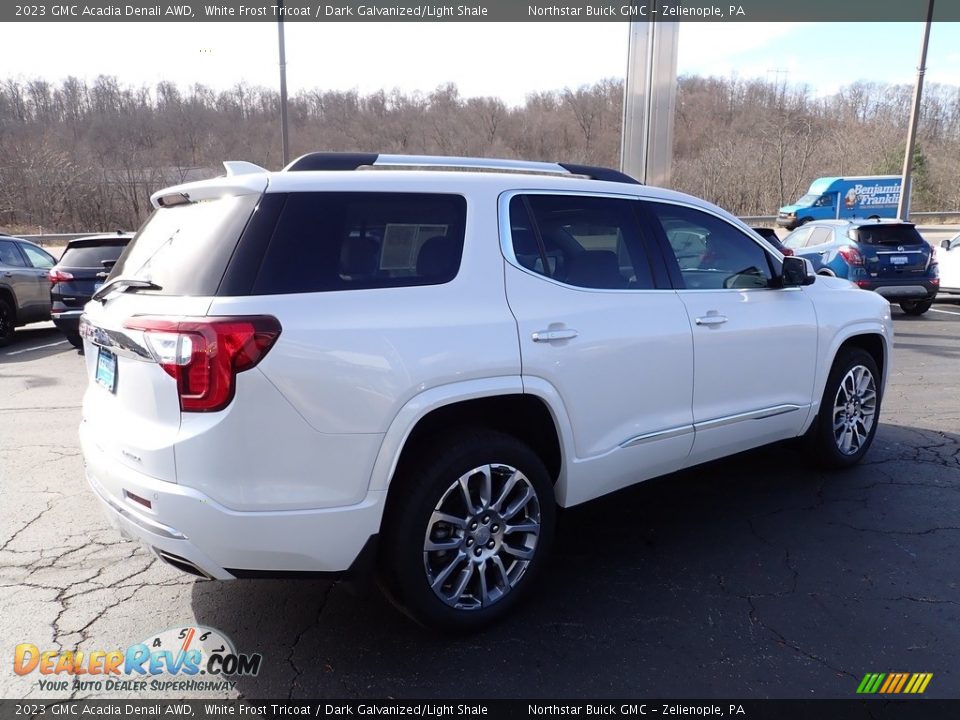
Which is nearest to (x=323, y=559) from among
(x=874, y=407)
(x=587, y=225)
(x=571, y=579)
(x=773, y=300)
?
(x=571, y=579)

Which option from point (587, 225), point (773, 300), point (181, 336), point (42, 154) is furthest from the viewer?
point (42, 154)

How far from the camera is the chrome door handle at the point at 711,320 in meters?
3.62

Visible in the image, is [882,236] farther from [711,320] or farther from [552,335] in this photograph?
[552,335]

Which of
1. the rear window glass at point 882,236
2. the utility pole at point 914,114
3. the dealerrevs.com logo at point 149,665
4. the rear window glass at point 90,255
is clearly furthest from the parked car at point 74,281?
the utility pole at point 914,114

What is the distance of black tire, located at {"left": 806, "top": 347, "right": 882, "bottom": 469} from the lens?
460 centimetres

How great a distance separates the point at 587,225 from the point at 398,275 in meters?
1.19

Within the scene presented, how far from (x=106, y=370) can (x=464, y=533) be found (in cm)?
161

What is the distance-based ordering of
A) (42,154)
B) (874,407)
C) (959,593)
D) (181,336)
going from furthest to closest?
(42,154)
(874,407)
(959,593)
(181,336)

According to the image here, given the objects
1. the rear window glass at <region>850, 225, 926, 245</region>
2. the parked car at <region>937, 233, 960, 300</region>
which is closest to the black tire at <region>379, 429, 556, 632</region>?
the rear window glass at <region>850, 225, 926, 245</region>

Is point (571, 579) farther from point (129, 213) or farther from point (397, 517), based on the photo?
point (129, 213)

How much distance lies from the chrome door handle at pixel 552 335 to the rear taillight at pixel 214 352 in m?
1.11

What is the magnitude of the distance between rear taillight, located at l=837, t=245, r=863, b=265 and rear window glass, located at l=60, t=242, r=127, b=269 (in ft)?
40.0

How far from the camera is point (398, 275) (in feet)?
8.85

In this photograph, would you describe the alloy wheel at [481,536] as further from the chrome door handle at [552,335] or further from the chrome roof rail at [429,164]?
the chrome roof rail at [429,164]
